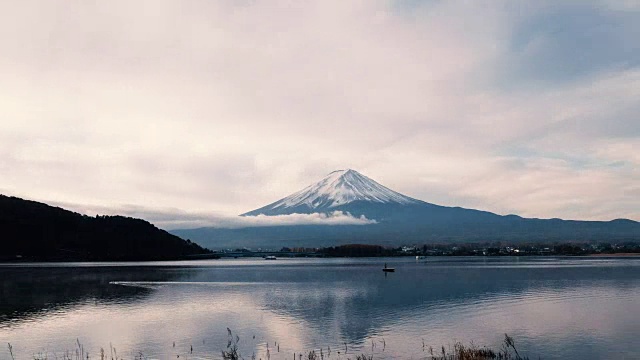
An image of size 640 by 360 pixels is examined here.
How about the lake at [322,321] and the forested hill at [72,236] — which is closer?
the lake at [322,321]

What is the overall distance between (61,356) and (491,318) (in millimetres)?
19080

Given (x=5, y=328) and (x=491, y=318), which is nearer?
(x=5, y=328)

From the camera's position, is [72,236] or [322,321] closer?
[322,321]

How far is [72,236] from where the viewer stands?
409ft

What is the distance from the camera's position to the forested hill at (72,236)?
115 meters

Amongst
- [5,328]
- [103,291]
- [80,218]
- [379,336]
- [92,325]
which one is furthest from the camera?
[80,218]

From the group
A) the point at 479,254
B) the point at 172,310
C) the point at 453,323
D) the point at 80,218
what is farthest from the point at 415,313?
the point at 479,254

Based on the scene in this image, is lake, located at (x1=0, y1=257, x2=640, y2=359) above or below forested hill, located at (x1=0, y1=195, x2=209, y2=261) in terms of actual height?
below

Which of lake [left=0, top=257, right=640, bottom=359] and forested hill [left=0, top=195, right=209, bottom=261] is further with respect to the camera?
forested hill [left=0, top=195, right=209, bottom=261]

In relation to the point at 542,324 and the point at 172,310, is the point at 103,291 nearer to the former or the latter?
the point at 172,310

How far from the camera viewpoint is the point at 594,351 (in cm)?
2038

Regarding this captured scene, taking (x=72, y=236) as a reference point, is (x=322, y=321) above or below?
below

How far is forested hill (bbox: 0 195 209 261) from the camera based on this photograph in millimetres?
115188

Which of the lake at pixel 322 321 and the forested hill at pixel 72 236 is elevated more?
the forested hill at pixel 72 236
